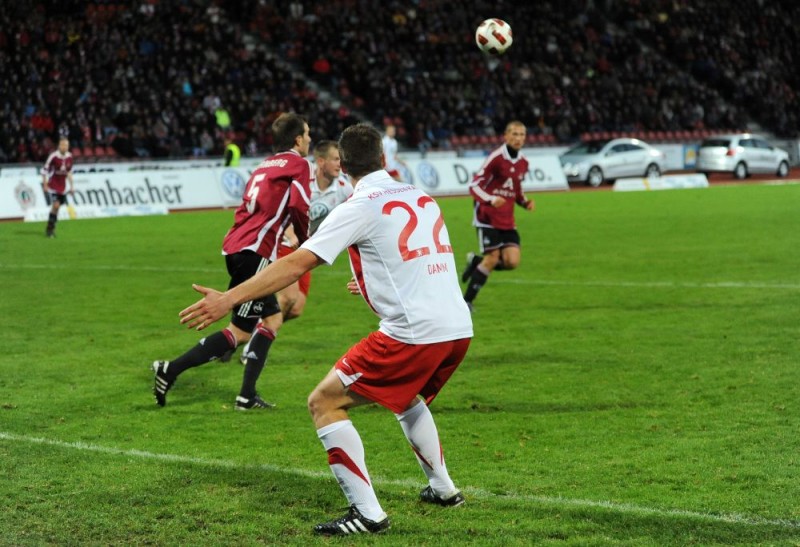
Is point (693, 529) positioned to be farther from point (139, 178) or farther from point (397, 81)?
point (397, 81)

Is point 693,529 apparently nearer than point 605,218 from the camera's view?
Yes

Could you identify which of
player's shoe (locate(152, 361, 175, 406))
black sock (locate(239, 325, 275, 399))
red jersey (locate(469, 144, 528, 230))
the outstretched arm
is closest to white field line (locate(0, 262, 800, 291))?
red jersey (locate(469, 144, 528, 230))

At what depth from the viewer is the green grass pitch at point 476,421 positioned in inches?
226

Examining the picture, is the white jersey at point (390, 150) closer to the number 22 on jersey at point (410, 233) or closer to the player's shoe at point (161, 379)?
the player's shoe at point (161, 379)

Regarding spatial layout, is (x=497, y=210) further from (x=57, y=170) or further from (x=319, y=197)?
(x=57, y=170)

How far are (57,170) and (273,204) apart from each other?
17700 millimetres

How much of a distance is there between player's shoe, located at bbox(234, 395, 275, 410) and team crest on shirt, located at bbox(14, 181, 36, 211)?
70.2ft

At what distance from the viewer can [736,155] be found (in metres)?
47.1

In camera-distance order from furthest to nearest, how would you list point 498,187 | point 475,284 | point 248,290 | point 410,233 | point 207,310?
point 498,187 → point 475,284 → point 410,233 → point 248,290 → point 207,310

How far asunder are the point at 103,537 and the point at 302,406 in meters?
3.41

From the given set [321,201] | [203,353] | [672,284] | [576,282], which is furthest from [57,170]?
[203,353]

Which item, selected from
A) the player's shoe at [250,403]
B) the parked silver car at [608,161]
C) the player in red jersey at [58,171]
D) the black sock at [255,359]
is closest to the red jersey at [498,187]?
the black sock at [255,359]

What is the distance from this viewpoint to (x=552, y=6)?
2085 inches

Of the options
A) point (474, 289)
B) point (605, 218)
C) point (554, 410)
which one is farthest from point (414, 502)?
point (605, 218)
